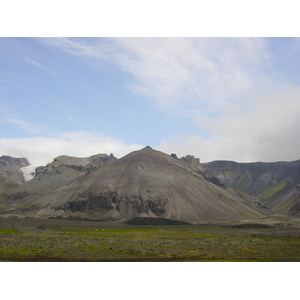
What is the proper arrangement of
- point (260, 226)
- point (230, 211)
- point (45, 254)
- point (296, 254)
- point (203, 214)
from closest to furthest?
point (45, 254)
point (296, 254)
point (260, 226)
point (203, 214)
point (230, 211)

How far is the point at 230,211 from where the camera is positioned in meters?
190

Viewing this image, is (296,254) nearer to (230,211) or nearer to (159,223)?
(159,223)

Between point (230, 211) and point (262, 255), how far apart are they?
469 feet

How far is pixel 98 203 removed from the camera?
195000 mm

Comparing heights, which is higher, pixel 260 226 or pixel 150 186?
pixel 150 186

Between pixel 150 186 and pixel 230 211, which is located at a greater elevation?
pixel 150 186

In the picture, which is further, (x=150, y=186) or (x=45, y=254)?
(x=150, y=186)

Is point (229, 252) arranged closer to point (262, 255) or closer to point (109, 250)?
point (262, 255)

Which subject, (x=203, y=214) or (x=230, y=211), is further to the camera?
(x=230, y=211)

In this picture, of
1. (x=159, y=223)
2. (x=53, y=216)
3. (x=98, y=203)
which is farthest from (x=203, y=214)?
(x=53, y=216)

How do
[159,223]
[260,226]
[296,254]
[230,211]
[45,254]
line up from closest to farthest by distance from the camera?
[45,254], [296,254], [260,226], [159,223], [230,211]

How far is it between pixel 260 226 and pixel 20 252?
108993mm

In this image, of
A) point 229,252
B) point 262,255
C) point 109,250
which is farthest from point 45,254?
point 262,255

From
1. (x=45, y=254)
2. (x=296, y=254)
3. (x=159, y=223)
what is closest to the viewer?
(x=45, y=254)
